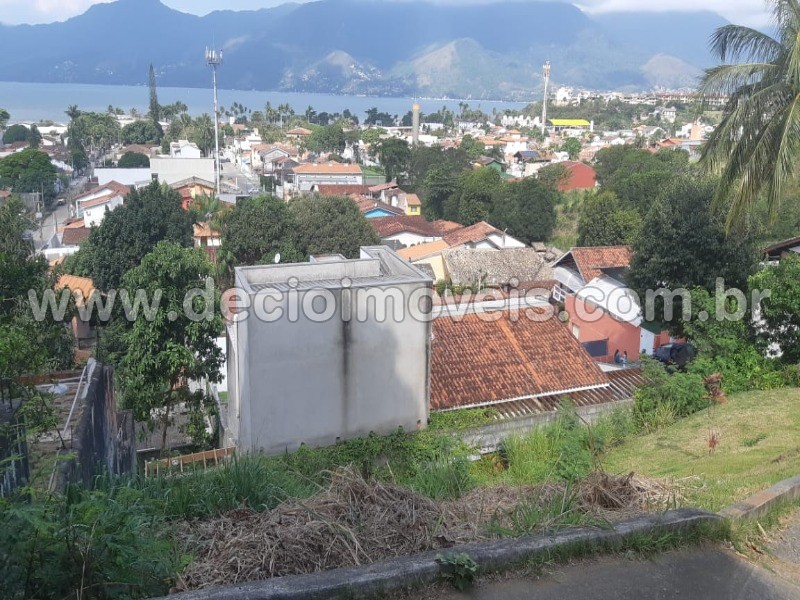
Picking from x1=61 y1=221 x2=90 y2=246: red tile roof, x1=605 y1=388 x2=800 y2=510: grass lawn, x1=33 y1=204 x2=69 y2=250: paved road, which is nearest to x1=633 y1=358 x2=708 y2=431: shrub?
x1=605 y1=388 x2=800 y2=510: grass lawn

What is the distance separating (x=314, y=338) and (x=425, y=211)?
147 feet

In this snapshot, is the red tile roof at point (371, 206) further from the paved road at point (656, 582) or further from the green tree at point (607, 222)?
the paved road at point (656, 582)

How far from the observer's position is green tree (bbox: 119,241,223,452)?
1436 cm

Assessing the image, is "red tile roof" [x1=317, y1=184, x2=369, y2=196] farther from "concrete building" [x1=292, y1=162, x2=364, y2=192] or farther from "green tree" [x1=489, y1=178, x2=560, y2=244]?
"green tree" [x1=489, y1=178, x2=560, y2=244]

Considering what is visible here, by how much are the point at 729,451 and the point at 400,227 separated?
33.5m

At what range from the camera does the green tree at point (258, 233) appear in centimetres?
3152

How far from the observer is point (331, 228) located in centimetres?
3272

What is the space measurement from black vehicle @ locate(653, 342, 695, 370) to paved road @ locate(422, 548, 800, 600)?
14.9 meters

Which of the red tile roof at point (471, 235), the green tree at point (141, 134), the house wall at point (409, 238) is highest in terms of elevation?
the green tree at point (141, 134)

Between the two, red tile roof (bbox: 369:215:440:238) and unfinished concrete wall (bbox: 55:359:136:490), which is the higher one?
unfinished concrete wall (bbox: 55:359:136:490)

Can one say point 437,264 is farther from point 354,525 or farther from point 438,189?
point 354,525

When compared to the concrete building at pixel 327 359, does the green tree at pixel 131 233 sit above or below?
below

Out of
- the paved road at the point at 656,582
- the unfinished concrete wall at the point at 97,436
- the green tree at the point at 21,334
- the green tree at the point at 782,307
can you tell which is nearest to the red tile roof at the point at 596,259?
the green tree at the point at 782,307

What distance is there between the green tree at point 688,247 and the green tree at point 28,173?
57878 millimetres
